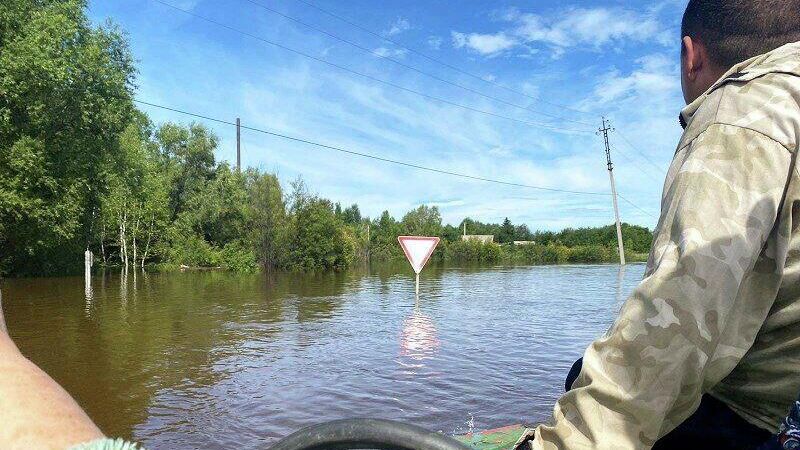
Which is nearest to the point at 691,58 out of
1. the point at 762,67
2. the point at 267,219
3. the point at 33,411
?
the point at 762,67

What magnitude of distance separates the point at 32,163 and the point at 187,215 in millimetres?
25882

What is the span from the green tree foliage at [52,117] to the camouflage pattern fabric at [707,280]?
2776 centimetres

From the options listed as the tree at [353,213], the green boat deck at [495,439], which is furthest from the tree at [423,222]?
the green boat deck at [495,439]

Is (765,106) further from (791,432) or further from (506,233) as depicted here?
(506,233)

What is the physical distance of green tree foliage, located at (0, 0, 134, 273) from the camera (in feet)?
78.8

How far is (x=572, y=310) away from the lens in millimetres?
19297

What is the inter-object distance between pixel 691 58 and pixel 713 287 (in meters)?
0.71

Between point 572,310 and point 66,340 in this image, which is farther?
point 572,310

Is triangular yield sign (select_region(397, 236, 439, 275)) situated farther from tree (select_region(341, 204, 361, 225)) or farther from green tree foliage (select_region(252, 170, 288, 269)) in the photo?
tree (select_region(341, 204, 361, 225))

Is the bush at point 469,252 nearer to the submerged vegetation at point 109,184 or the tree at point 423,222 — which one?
the tree at point 423,222

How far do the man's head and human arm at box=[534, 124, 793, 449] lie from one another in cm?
40

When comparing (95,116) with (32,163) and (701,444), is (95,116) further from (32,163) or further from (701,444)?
(701,444)

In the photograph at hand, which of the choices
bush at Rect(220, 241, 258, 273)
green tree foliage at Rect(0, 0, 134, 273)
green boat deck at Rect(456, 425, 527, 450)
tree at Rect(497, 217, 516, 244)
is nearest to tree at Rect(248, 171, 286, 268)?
bush at Rect(220, 241, 258, 273)

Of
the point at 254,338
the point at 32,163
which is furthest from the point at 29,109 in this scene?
the point at 254,338
